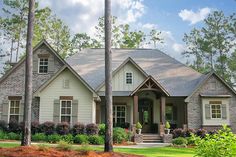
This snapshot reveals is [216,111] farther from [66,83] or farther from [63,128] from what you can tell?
[63,128]

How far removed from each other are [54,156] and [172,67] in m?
21.8

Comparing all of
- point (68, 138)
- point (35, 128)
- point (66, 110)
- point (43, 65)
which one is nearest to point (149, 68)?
point (66, 110)

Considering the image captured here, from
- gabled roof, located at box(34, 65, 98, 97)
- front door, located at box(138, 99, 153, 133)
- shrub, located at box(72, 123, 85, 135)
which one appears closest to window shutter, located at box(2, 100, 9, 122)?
gabled roof, located at box(34, 65, 98, 97)

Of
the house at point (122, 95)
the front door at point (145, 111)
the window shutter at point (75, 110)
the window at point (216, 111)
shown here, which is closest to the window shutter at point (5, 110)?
the house at point (122, 95)

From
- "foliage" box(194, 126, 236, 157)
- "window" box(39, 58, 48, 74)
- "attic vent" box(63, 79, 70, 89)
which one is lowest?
"foliage" box(194, 126, 236, 157)

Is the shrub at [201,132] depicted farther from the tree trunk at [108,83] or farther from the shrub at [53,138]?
the tree trunk at [108,83]

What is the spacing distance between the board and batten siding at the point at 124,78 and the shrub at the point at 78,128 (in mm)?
5270

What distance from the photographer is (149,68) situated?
100 ft

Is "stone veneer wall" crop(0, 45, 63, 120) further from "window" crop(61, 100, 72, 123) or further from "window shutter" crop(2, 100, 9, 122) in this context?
"window" crop(61, 100, 72, 123)

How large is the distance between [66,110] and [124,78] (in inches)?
225

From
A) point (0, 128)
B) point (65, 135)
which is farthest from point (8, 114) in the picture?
point (65, 135)

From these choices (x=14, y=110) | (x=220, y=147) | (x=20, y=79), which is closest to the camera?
(x=220, y=147)

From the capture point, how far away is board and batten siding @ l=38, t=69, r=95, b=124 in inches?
953

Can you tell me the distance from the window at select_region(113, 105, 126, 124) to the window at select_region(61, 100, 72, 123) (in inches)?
172
